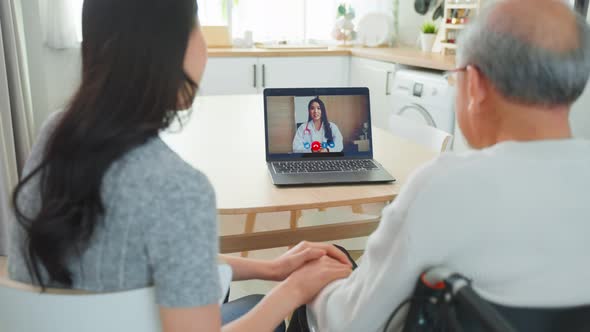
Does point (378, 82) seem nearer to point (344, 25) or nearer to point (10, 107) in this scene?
point (344, 25)

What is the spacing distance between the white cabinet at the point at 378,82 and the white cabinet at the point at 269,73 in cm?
20

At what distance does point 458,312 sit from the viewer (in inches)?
29.6

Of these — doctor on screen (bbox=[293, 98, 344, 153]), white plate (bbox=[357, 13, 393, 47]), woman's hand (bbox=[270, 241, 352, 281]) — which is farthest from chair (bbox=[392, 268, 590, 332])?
white plate (bbox=[357, 13, 393, 47])

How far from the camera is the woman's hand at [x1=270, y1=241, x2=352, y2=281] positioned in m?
1.19

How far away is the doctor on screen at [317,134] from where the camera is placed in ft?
5.48

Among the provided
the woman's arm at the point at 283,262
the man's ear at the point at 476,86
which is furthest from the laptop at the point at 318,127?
the man's ear at the point at 476,86

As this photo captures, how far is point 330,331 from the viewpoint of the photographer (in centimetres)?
98

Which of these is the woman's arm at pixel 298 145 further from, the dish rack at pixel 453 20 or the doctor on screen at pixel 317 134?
the dish rack at pixel 453 20

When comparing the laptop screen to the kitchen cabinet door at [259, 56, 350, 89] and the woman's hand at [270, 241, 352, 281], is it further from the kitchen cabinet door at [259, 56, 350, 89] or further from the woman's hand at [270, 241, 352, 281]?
the kitchen cabinet door at [259, 56, 350, 89]

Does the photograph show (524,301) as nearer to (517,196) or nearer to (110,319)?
(517,196)

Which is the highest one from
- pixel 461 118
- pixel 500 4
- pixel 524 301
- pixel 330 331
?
pixel 500 4

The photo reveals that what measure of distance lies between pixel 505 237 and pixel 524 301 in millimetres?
93

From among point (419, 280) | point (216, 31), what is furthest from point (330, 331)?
point (216, 31)

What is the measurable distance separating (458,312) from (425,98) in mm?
2789
